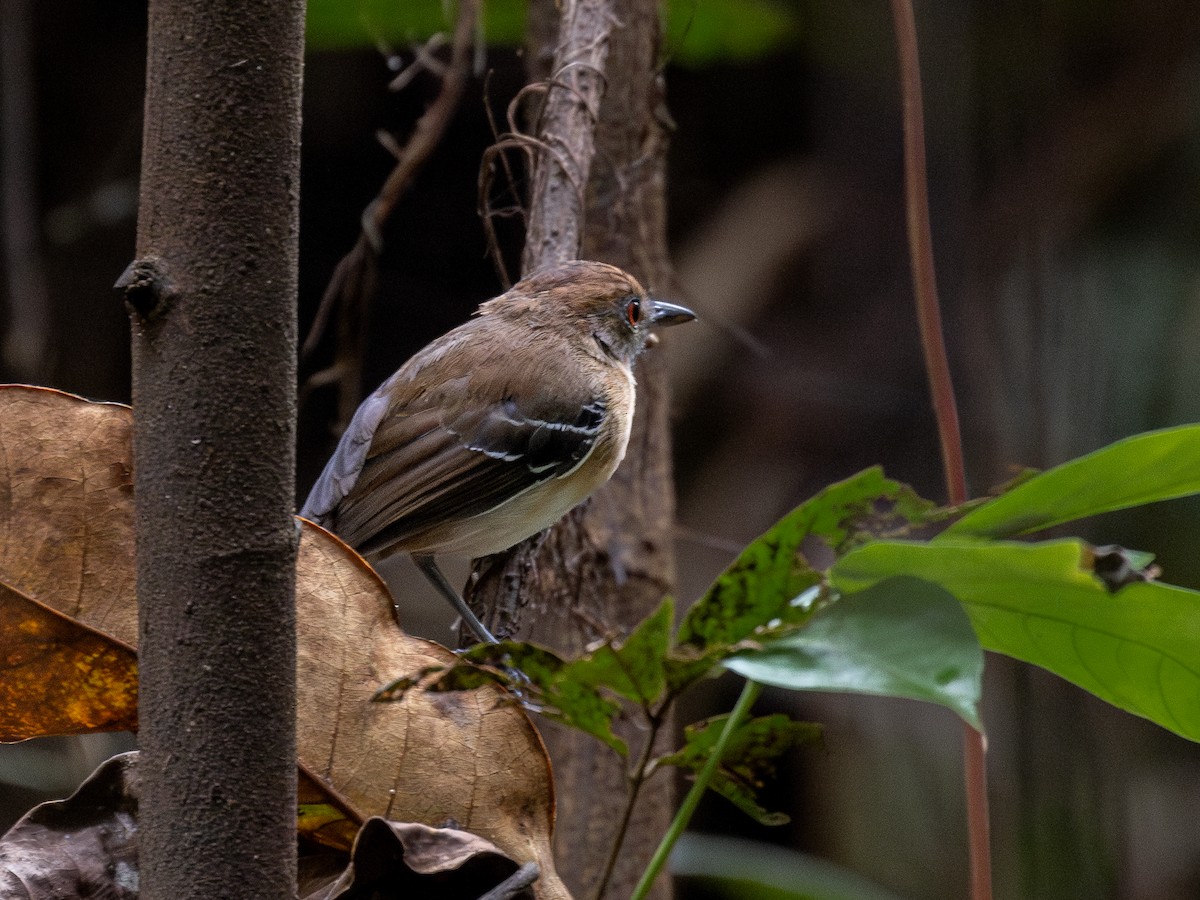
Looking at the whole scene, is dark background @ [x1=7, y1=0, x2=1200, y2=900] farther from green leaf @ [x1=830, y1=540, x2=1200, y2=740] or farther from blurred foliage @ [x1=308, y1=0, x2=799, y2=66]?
green leaf @ [x1=830, y1=540, x2=1200, y2=740]

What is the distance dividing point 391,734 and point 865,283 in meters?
6.23

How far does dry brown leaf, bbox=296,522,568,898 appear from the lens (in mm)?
1404

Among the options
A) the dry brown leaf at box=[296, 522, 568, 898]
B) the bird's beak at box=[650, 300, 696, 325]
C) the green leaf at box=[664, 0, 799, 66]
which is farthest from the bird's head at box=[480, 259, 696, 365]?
the green leaf at box=[664, 0, 799, 66]

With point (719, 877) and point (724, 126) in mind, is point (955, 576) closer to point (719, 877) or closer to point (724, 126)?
point (719, 877)

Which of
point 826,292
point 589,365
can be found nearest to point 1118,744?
point 589,365

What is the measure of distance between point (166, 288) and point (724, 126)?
22.1ft

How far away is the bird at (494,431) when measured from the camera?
10.0 feet

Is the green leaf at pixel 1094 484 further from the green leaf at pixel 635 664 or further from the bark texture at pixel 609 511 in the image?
the bark texture at pixel 609 511

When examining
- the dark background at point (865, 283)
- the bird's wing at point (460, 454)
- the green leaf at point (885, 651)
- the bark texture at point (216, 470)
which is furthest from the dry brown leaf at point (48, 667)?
the dark background at point (865, 283)

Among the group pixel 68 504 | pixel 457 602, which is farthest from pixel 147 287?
pixel 457 602

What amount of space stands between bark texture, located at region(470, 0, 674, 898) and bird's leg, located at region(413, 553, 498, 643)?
0.05 m

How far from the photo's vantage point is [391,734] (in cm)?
142

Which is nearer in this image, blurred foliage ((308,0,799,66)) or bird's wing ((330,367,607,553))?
bird's wing ((330,367,607,553))

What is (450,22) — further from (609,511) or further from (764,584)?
(764,584)
